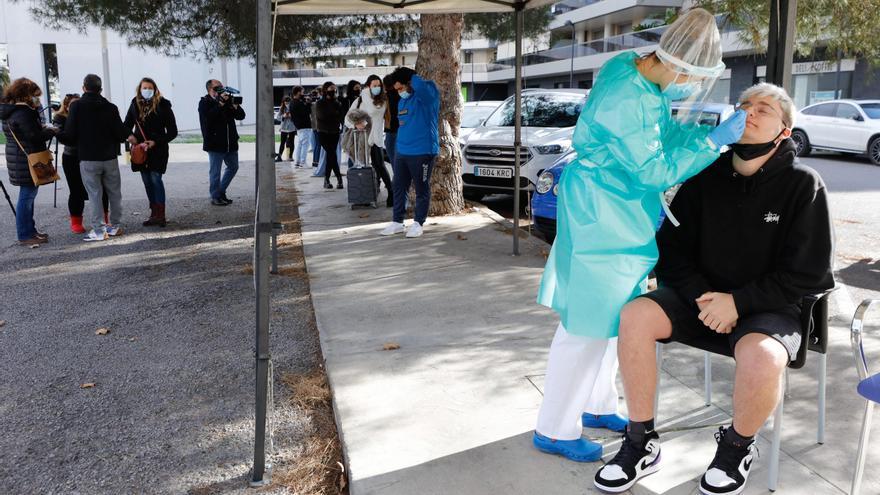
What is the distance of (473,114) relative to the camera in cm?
1324

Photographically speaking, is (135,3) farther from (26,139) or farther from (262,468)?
(262,468)

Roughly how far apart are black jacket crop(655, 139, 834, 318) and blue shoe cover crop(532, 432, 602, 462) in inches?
28.7

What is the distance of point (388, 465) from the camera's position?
10.1 ft

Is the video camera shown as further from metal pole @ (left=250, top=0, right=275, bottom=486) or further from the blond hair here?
the blond hair

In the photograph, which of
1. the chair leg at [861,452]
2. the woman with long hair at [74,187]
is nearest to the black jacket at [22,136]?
the woman with long hair at [74,187]

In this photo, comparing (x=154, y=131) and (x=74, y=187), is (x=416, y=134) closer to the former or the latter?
(x=154, y=131)

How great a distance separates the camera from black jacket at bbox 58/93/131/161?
8008 millimetres

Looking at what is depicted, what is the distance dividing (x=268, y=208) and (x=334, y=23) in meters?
9.56

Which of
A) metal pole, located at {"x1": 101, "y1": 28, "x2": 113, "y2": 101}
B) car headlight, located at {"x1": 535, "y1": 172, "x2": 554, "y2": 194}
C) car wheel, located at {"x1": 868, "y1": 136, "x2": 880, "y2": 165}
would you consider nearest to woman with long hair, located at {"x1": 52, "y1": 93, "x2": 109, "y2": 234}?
car headlight, located at {"x1": 535, "y1": 172, "x2": 554, "y2": 194}

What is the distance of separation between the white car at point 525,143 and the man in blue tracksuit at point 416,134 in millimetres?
2212

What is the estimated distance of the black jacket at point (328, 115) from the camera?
39.7 feet

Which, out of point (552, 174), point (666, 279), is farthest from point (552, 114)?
point (666, 279)

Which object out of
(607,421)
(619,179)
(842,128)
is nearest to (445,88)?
(607,421)

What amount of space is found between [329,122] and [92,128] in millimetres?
4659
